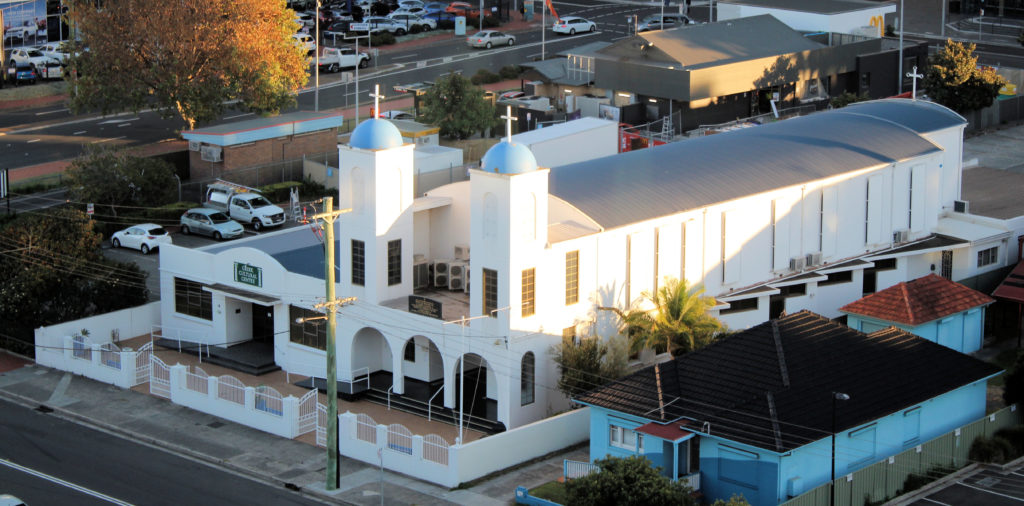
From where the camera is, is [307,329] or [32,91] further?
[32,91]

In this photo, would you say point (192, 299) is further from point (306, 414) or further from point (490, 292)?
point (490, 292)

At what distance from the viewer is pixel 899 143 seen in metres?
62.2

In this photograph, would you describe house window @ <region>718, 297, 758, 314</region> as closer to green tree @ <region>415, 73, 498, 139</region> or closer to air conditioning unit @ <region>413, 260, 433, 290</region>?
air conditioning unit @ <region>413, 260, 433, 290</region>

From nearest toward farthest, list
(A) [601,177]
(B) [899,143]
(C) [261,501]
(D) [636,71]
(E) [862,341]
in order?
(C) [261,501] → (E) [862,341] → (A) [601,177] → (B) [899,143] → (D) [636,71]

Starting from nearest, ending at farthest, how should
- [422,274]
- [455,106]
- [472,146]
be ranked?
[422,274]
[472,146]
[455,106]

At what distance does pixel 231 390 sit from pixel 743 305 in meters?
19.2

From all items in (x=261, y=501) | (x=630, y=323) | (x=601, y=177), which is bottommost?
(x=261, y=501)

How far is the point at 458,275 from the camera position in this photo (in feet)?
176

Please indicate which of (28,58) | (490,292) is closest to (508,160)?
(490,292)

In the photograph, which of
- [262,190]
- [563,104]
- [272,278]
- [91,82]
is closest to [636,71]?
[563,104]

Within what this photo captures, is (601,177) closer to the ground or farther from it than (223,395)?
farther from it

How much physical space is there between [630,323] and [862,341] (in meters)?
8.02

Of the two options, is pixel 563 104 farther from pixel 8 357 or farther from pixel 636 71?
pixel 8 357

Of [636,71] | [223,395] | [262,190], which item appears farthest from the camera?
[636,71]
